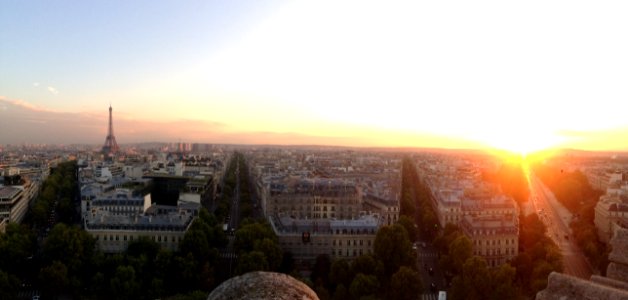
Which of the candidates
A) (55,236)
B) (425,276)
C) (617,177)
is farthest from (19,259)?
(617,177)

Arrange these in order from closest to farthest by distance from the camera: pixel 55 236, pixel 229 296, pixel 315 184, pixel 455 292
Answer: pixel 229 296, pixel 455 292, pixel 55 236, pixel 315 184

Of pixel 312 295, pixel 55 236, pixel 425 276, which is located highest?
pixel 312 295

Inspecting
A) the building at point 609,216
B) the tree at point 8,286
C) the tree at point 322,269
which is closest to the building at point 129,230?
the tree at point 8,286

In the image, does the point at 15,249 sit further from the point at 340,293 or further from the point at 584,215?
the point at 584,215

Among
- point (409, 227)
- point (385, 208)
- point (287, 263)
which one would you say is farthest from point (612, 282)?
point (385, 208)

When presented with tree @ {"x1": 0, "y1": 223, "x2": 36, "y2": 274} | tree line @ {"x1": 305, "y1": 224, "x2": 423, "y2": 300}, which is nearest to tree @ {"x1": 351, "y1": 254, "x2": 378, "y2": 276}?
tree line @ {"x1": 305, "y1": 224, "x2": 423, "y2": 300}

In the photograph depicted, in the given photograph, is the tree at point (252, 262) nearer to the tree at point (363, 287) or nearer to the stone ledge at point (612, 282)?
the tree at point (363, 287)

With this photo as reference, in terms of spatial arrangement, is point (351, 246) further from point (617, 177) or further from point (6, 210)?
point (617, 177)
